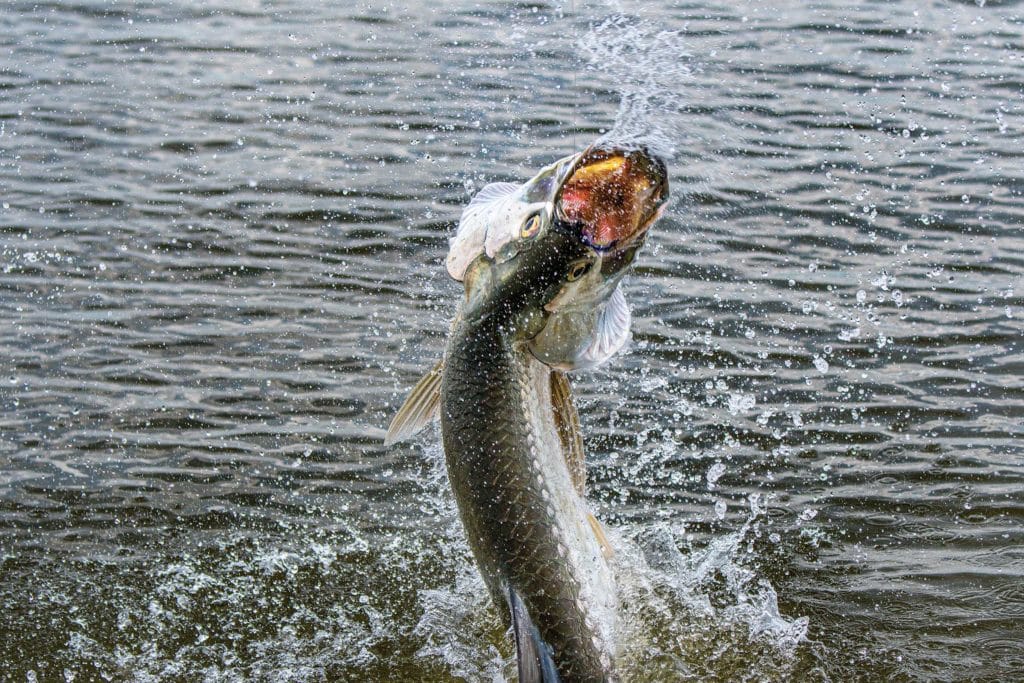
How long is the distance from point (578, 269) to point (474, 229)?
0.41 m

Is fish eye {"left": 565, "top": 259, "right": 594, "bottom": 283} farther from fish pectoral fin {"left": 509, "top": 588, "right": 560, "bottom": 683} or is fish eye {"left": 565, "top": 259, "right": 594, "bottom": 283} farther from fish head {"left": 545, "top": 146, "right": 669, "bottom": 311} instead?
fish pectoral fin {"left": 509, "top": 588, "right": 560, "bottom": 683}

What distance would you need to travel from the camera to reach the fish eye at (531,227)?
3574 mm

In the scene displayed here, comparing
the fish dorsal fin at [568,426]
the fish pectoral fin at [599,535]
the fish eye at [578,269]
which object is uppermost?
the fish eye at [578,269]

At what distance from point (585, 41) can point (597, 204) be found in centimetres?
931

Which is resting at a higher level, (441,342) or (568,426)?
(568,426)

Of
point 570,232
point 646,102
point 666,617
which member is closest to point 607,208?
point 570,232

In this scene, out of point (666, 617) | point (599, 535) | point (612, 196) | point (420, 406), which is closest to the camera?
point (612, 196)

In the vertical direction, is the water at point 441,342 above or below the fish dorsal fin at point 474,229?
below

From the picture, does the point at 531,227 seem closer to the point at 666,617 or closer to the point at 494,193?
the point at 494,193

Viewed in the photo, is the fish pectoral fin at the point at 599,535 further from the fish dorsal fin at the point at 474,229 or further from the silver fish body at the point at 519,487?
the fish dorsal fin at the point at 474,229

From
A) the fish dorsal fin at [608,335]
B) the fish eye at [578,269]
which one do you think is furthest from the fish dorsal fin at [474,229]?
the fish dorsal fin at [608,335]

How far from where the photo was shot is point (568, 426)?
4207 millimetres

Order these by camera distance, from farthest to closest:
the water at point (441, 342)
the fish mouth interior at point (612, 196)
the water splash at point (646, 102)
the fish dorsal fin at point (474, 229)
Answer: the water at point (441, 342) < the fish dorsal fin at point (474, 229) < the water splash at point (646, 102) < the fish mouth interior at point (612, 196)

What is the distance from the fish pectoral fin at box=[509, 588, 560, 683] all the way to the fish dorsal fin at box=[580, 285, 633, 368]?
2.63 feet
